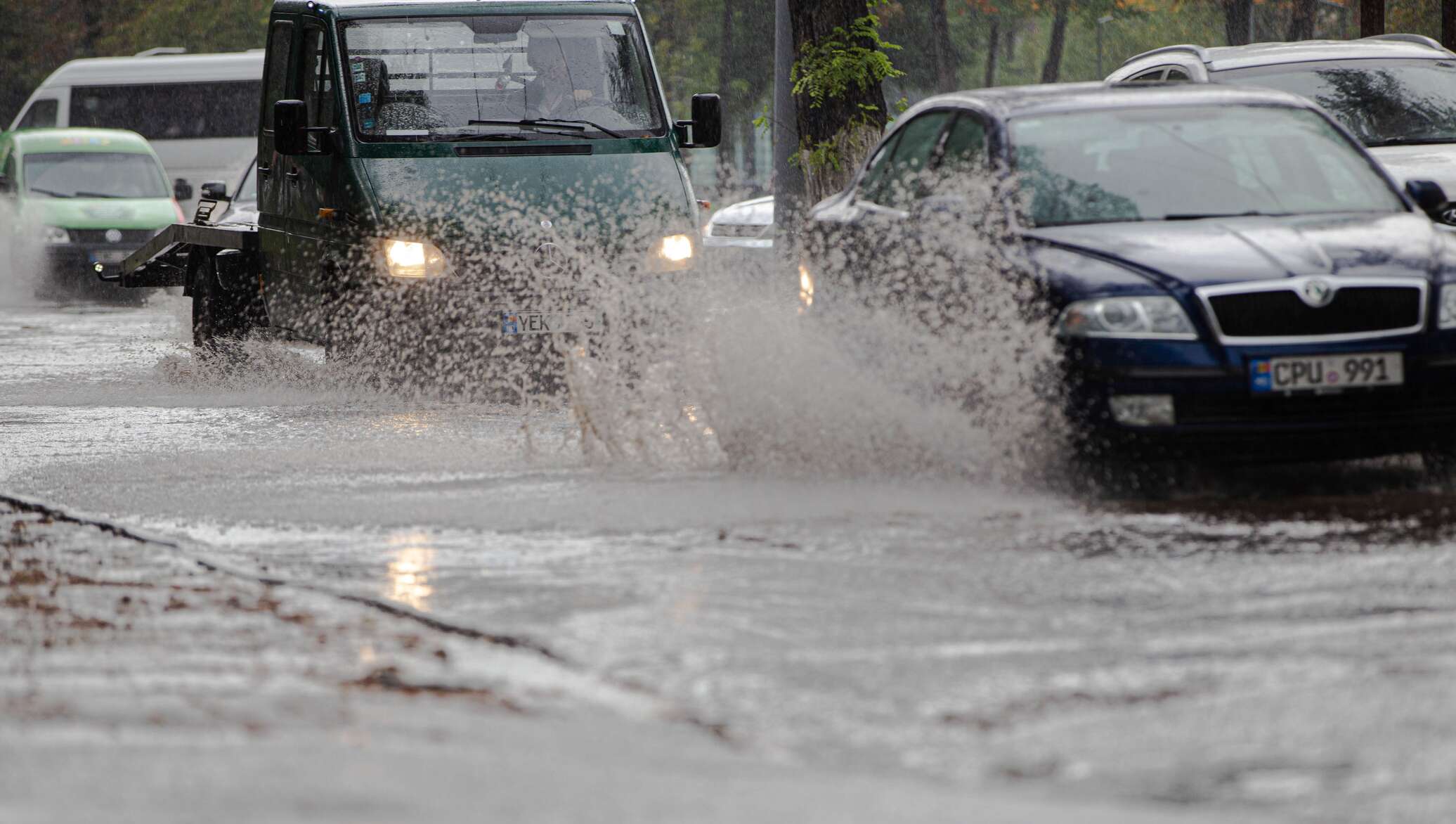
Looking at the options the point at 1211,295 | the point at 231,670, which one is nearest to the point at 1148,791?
the point at 231,670

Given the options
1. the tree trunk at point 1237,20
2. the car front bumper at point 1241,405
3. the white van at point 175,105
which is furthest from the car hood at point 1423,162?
the tree trunk at point 1237,20

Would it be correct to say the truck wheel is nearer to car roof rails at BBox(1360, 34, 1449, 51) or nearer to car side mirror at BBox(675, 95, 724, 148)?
car side mirror at BBox(675, 95, 724, 148)

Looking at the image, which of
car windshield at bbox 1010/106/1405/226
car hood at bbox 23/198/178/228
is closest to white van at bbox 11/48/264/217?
car hood at bbox 23/198/178/228

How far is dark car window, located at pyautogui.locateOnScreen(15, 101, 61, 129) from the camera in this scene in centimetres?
3347

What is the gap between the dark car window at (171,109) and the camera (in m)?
32.7

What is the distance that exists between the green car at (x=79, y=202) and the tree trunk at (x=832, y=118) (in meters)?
12.5

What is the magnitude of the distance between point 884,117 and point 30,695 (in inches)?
465

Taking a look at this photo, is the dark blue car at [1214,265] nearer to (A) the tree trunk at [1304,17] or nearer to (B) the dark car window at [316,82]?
(B) the dark car window at [316,82]

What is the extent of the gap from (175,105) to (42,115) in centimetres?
211

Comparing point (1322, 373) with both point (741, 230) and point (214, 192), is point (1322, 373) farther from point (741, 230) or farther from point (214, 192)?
point (214, 192)

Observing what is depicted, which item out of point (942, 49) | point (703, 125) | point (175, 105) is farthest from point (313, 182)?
point (942, 49)

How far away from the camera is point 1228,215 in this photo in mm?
8688

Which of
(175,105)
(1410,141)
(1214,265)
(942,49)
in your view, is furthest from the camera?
(942,49)

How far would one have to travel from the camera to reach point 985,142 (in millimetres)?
9102
